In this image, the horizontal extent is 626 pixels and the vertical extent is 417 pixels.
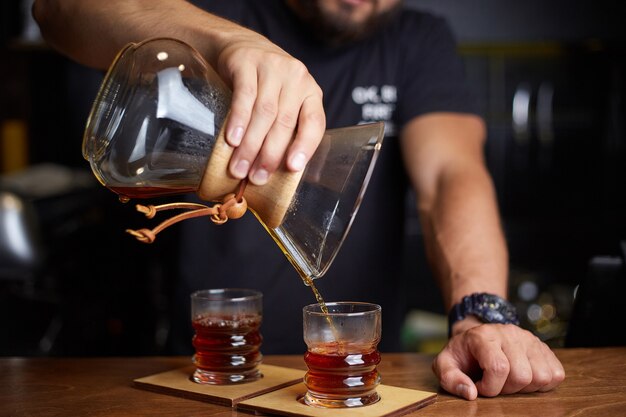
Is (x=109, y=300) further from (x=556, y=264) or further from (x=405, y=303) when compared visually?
(x=556, y=264)

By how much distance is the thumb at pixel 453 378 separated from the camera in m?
1.24

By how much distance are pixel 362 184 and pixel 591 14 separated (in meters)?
3.45

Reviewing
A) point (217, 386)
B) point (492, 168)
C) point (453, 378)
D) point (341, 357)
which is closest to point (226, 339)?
point (217, 386)

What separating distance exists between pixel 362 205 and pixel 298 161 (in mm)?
1105

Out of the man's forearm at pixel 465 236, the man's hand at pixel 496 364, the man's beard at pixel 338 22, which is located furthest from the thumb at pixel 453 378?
the man's beard at pixel 338 22

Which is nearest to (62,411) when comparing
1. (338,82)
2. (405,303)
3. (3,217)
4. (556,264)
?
(338,82)

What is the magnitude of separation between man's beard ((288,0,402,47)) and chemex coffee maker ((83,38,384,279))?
0.96m

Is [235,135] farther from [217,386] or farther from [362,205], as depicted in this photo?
[362,205]

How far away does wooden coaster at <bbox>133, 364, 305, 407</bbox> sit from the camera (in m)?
1.24

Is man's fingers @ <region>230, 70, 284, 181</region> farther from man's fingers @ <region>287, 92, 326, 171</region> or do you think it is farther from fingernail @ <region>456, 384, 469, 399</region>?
fingernail @ <region>456, 384, 469, 399</region>

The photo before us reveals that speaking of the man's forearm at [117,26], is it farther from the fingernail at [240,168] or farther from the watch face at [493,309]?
the watch face at [493,309]

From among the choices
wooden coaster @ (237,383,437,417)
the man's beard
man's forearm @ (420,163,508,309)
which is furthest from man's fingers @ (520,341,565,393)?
the man's beard

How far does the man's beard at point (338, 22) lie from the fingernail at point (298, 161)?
1.04 metres

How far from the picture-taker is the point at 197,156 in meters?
1.09
